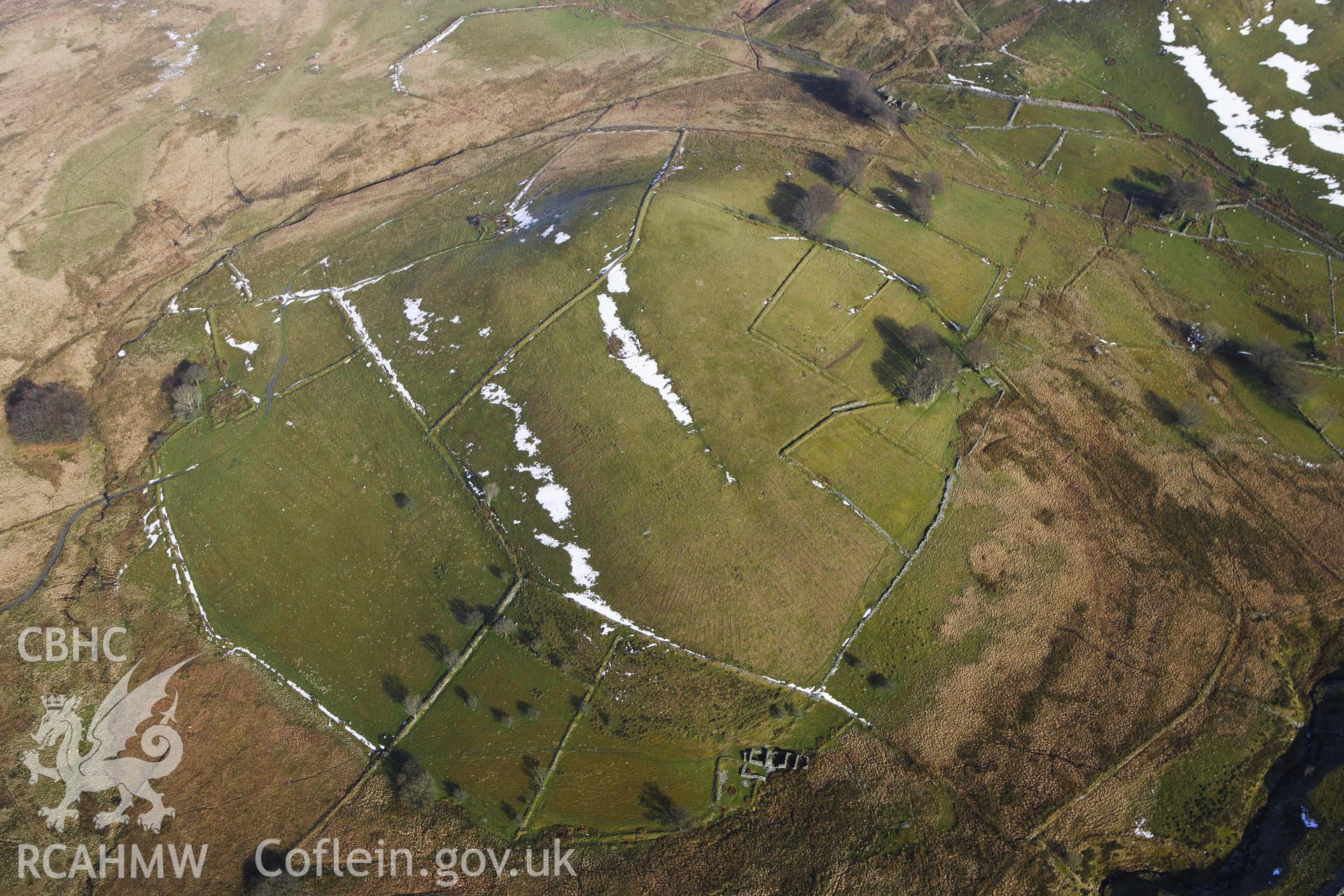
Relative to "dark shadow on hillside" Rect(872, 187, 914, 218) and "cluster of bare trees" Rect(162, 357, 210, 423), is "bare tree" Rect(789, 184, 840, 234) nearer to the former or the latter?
"dark shadow on hillside" Rect(872, 187, 914, 218)

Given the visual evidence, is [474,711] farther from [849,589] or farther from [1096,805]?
[1096,805]

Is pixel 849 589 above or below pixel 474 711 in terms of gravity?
above

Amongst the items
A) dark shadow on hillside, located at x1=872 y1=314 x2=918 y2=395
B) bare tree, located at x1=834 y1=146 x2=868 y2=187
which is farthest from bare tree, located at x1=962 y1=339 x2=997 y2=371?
bare tree, located at x1=834 y1=146 x2=868 y2=187

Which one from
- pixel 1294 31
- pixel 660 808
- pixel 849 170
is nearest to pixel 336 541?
pixel 660 808

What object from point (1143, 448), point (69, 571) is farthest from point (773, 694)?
point (69, 571)

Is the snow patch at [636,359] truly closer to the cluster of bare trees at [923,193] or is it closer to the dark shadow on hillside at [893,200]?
the dark shadow on hillside at [893,200]

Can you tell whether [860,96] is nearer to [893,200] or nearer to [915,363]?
[893,200]

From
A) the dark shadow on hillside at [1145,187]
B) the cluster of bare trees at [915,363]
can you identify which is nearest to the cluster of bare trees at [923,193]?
the cluster of bare trees at [915,363]
